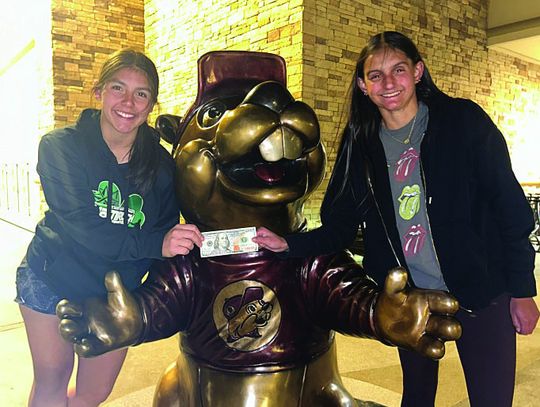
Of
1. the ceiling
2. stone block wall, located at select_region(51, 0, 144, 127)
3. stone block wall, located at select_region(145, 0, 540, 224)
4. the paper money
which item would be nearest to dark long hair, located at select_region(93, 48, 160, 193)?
the paper money

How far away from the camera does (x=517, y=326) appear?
127 centimetres

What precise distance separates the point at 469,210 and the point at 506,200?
86 millimetres

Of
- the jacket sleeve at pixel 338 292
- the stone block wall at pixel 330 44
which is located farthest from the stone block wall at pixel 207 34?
the jacket sleeve at pixel 338 292

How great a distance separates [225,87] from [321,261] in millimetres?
536

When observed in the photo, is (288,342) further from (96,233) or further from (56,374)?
(56,374)

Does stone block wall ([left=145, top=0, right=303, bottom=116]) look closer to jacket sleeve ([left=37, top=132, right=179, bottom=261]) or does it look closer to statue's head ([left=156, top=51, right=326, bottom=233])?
statue's head ([left=156, top=51, right=326, bottom=233])

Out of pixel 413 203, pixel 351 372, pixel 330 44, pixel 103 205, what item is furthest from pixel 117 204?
pixel 330 44

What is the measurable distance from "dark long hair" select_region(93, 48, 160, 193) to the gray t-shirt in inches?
23.7

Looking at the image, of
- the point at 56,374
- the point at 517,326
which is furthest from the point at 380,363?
the point at 56,374

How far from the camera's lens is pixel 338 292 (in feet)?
4.15

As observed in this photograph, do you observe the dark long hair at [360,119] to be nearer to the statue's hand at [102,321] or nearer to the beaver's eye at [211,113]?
the beaver's eye at [211,113]

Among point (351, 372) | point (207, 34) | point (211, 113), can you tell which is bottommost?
point (351, 372)

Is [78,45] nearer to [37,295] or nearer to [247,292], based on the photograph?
[37,295]

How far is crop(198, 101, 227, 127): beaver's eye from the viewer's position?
1.29 m
